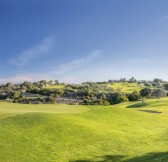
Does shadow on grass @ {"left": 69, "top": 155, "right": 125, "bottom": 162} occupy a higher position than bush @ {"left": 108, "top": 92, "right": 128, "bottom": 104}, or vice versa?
bush @ {"left": 108, "top": 92, "right": 128, "bottom": 104}

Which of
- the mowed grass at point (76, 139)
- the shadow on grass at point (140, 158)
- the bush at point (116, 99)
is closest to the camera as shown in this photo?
the mowed grass at point (76, 139)

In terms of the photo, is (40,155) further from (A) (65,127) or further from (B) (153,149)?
(B) (153,149)

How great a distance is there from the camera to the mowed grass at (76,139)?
73.2ft

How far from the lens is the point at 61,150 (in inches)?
918

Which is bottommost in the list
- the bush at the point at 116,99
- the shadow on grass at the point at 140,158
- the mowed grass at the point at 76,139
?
the shadow on grass at the point at 140,158

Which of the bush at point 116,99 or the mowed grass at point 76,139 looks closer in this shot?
the mowed grass at point 76,139

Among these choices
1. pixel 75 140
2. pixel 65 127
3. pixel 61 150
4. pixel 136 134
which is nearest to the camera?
pixel 61 150

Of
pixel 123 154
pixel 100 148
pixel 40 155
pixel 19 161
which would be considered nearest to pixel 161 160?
pixel 123 154

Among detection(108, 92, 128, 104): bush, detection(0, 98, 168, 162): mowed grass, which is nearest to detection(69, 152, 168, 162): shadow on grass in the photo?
detection(0, 98, 168, 162): mowed grass

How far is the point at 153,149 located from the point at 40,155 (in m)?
9.87

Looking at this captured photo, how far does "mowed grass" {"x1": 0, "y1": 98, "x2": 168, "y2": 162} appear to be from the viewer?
22297 mm

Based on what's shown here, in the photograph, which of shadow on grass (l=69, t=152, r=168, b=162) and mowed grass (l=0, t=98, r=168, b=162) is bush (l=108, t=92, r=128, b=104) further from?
shadow on grass (l=69, t=152, r=168, b=162)

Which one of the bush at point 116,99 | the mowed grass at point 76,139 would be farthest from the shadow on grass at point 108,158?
the bush at point 116,99

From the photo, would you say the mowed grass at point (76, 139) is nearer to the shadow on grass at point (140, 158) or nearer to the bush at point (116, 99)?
the shadow on grass at point (140, 158)
